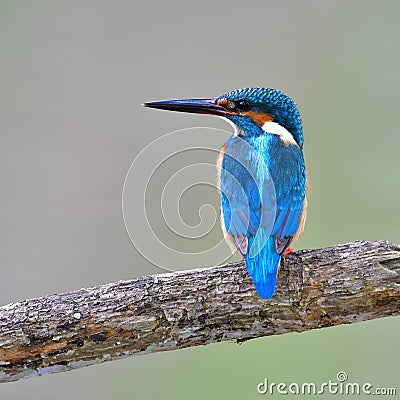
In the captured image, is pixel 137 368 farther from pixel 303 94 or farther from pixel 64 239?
pixel 303 94

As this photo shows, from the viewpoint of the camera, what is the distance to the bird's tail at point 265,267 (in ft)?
5.85

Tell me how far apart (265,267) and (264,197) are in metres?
0.25

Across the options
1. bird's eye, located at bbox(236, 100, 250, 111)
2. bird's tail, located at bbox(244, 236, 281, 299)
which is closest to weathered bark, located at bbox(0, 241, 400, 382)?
bird's tail, located at bbox(244, 236, 281, 299)

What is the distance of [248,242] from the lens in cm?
192

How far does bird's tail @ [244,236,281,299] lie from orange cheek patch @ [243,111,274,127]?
18.4 inches

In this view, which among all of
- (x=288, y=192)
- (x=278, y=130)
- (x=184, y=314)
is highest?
(x=278, y=130)

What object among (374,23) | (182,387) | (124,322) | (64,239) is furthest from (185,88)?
(124,322)

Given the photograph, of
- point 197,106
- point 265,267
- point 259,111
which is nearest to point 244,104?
point 259,111

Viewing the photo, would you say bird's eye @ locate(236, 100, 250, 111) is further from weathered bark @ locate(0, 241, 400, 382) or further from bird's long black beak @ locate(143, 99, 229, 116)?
weathered bark @ locate(0, 241, 400, 382)

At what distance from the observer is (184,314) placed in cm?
185

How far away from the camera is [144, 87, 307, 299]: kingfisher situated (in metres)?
1.90

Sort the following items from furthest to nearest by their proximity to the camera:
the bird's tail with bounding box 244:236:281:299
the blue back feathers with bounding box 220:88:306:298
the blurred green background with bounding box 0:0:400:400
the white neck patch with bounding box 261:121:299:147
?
the blurred green background with bounding box 0:0:400:400
the white neck patch with bounding box 261:121:299:147
the blue back feathers with bounding box 220:88:306:298
the bird's tail with bounding box 244:236:281:299

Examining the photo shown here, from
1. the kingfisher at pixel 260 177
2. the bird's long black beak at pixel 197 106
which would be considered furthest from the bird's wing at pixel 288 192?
the bird's long black beak at pixel 197 106

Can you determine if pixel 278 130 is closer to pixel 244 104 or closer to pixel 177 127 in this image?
pixel 244 104
